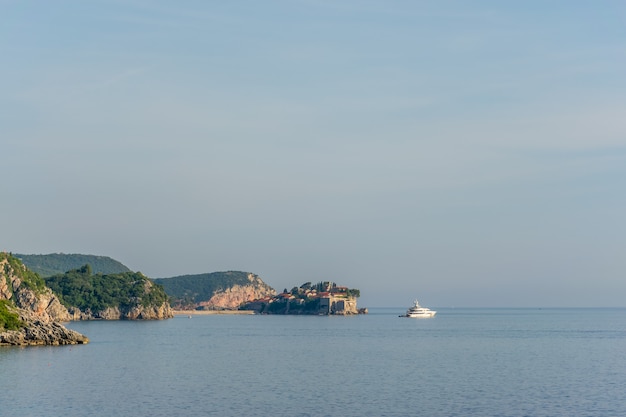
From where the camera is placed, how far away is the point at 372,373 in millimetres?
83375

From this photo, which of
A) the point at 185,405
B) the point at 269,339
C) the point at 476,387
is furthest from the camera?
the point at 269,339

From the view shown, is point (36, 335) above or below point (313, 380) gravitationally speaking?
above

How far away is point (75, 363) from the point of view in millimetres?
92125

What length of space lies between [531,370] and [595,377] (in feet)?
26.4

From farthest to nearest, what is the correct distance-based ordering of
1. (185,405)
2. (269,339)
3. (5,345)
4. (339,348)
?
(269,339)
(339,348)
(5,345)
(185,405)

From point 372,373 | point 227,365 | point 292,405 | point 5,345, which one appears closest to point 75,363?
point 227,365

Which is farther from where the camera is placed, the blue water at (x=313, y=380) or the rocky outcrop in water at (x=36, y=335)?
the rocky outcrop in water at (x=36, y=335)

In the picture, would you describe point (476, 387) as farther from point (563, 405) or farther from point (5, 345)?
point (5, 345)

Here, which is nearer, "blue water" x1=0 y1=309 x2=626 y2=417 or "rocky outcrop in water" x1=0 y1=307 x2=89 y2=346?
"blue water" x1=0 y1=309 x2=626 y2=417

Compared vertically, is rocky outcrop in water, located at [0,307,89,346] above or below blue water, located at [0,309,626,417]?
above

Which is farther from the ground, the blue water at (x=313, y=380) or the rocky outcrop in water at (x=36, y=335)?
the rocky outcrop in water at (x=36, y=335)

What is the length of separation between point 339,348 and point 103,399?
6145cm

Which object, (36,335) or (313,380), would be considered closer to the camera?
(313,380)

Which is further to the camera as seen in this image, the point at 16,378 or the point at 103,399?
the point at 16,378
